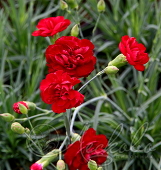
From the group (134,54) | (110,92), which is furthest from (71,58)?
(110,92)

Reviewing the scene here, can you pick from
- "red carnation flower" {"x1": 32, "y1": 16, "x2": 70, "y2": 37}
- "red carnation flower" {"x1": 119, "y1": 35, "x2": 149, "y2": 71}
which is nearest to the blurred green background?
"red carnation flower" {"x1": 32, "y1": 16, "x2": 70, "y2": 37}

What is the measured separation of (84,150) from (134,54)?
0.83ft

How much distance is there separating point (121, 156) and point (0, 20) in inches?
32.8

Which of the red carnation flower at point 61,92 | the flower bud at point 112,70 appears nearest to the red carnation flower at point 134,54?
the flower bud at point 112,70

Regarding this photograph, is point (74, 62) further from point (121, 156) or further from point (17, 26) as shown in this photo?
point (17, 26)

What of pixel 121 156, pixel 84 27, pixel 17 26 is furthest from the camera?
pixel 84 27

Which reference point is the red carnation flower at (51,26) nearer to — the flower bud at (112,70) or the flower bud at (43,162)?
the flower bud at (112,70)

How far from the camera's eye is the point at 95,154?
0.80m

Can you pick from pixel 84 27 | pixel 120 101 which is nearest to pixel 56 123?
pixel 120 101

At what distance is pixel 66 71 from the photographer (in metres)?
0.77

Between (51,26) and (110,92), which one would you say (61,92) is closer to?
(51,26)

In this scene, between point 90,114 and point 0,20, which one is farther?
point 0,20

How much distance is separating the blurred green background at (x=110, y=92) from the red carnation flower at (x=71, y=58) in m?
0.27

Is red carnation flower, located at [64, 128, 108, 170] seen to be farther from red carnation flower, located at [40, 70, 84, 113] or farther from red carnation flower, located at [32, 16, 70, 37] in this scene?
red carnation flower, located at [32, 16, 70, 37]
